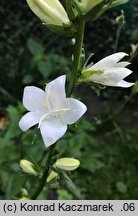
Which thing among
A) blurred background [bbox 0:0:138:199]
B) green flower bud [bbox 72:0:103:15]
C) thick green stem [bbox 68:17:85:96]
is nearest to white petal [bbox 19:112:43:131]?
thick green stem [bbox 68:17:85:96]

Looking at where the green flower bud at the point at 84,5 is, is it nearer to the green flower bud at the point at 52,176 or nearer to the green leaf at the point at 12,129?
the green flower bud at the point at 52,176

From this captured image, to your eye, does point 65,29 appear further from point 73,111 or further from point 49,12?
point 73,111

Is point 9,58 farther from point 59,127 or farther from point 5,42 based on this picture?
point 59,127

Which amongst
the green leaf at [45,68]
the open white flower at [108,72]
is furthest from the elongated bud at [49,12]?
the green leaf at [45,68]

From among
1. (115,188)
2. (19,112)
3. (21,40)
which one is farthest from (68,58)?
(19,112)

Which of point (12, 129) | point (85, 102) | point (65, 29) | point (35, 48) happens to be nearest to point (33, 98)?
→ point (65, 29)

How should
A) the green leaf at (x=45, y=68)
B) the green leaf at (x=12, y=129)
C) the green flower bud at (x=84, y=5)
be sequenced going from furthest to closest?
1. the green leaf at (x=45, y=68)
2. the green leaf at (x=12, y=129)
3. the green flower bud at (x=84, y=5)
